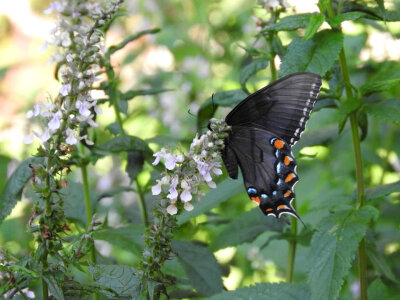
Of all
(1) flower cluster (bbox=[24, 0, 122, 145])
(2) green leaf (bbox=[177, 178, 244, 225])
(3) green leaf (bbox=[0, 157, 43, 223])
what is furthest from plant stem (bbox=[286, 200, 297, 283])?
(1) flower cluster (bbox=[24, 0, 122, 145])

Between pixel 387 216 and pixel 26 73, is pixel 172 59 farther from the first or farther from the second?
pixel 387 216

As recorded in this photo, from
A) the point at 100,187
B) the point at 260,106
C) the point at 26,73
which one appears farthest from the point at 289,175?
the point at 26,73

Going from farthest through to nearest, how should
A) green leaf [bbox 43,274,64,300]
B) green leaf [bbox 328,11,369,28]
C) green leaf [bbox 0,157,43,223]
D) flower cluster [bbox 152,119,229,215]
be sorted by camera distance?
1. green leaf [bbox 0,157,43,223]
2. green leaf [bbox 328,11,369,28]
3. flower cluster [bbox 152,119,229,215]
4. green leaf [bbox 43,274,64,300]

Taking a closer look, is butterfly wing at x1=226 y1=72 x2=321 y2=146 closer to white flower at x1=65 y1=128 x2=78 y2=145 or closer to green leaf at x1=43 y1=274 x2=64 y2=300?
white flower at x1=65 y1=128 x2=78 y2=145

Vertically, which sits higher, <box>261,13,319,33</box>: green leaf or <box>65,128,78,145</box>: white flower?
<box>261,13,319,33</box>: green leaf

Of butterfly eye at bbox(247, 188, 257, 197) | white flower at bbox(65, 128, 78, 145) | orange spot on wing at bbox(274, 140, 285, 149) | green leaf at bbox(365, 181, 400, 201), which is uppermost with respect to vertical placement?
white flower at bbox(65, 128, 78, 145)

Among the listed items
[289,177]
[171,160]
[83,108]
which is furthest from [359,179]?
[83,108]
